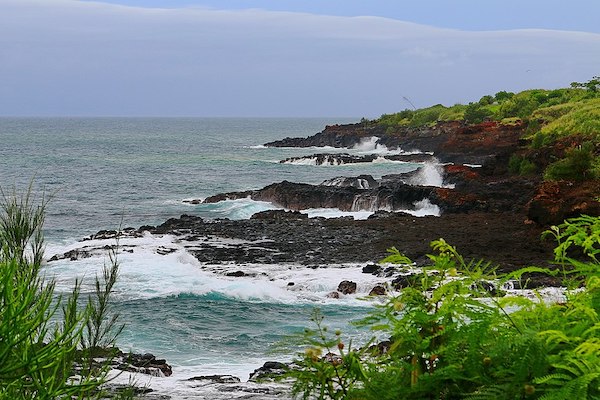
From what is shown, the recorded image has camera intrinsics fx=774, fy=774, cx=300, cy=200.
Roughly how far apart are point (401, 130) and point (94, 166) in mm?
38282

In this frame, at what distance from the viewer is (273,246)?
29484 millimetres

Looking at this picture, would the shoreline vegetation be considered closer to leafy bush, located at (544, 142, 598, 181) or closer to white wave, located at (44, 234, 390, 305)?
white wave, located at (44, 234, 390, 305)

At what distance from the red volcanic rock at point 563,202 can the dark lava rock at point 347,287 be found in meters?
8.34

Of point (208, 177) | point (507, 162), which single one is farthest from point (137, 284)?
point (208, 177)

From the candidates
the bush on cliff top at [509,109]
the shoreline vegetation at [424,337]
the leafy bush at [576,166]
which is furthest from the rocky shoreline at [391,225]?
the bush on cliff top at [509,109]

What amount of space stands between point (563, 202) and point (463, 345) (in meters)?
25.2

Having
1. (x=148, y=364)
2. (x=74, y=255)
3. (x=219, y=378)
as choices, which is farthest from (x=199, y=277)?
(x=219, y=378)

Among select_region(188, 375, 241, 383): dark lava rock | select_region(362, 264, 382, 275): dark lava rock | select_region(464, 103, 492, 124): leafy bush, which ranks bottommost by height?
select_region(362, 264, 382, 275): dark lava rock

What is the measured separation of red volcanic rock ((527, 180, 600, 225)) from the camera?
1027 inches

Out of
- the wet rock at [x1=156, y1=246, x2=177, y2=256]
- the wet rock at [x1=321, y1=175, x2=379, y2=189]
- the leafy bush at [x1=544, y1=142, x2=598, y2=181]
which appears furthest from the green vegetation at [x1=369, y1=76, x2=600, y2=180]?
the wet rock at [x1=156, y1=246, x2=177, y2=256]

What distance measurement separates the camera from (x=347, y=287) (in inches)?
874

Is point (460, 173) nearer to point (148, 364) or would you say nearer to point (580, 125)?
point (580, 125)

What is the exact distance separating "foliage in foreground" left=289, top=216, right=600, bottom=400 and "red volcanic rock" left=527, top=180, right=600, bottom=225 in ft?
77.5

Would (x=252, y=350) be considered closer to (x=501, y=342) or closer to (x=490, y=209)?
(x=501, y=342)
